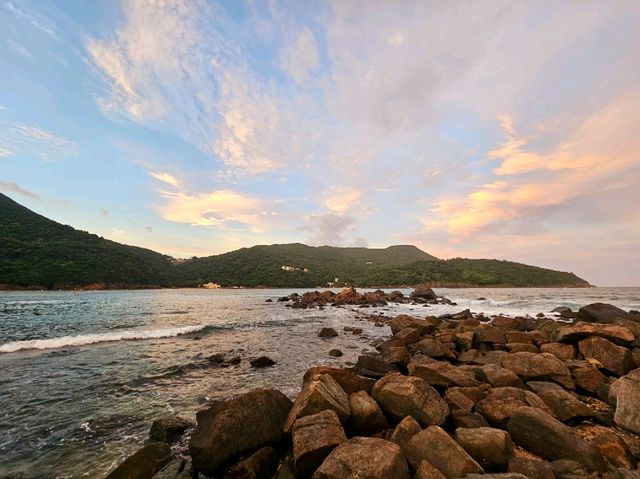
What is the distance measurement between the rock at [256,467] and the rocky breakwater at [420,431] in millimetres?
15

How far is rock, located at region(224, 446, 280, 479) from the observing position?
5.26m

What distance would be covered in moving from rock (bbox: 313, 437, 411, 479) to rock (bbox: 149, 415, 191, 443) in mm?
4530

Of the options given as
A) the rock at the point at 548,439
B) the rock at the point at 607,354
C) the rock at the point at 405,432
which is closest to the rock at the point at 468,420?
the rock at the point at 548,439

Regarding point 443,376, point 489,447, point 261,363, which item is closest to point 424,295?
point 261,363

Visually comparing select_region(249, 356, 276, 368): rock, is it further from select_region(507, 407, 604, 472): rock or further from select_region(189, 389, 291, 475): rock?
select_region(507, 407, 604, 472): rock

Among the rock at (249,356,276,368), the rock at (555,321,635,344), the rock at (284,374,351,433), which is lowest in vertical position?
the rock at (249,356,276,368)

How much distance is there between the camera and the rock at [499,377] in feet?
26.7

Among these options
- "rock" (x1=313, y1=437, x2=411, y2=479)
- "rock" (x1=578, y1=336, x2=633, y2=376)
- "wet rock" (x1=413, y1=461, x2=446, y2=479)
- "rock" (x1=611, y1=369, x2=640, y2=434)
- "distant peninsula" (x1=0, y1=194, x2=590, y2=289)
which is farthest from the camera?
"distant peninsula" (x1=0, y1=194, x2=590, y2=289)

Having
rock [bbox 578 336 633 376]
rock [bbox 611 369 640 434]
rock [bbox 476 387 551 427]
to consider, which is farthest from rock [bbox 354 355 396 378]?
rock [bbox 578 336 633 376]

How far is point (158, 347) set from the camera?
57.5 feet

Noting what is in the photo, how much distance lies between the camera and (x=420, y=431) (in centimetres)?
525

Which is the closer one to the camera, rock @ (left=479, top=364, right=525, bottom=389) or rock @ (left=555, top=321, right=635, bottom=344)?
rock @ (left=479, top=364, right=525, bottom=389)

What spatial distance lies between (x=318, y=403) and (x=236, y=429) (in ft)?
5.07

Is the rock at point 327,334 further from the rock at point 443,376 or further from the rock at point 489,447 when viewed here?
the rock at point 489,447
